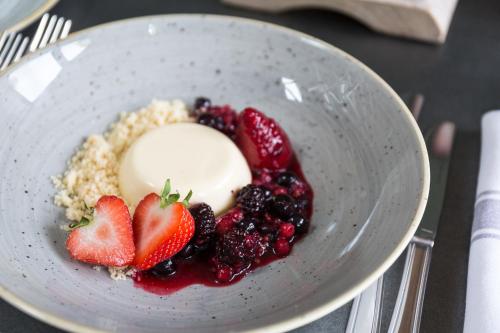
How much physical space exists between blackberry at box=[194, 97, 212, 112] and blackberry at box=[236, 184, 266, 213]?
37 cm

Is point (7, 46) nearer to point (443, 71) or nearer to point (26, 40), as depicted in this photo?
point (26, 40)

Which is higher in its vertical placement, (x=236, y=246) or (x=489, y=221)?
(x=236, y=246)

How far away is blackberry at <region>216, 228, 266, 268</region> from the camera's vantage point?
1.46 metres

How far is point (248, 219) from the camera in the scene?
1583 millimetres

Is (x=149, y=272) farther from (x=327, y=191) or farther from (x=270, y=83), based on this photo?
(x=270, y=83)

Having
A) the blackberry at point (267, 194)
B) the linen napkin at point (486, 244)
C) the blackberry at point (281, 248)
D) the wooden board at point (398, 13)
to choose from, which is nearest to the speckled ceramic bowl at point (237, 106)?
the blackberry at point (281, 248)

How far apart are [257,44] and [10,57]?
80cm

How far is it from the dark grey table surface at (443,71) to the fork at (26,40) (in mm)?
153

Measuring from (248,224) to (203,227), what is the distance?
121mm

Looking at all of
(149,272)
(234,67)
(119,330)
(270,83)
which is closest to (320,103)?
(270,83)

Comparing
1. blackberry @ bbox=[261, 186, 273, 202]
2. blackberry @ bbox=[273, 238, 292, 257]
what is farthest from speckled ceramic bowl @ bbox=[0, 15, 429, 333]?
blackberry @ bbox=[261, 186, 273, 202]

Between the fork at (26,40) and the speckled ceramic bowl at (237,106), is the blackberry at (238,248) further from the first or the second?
the fork at (26,40)

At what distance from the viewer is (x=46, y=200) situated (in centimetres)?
161

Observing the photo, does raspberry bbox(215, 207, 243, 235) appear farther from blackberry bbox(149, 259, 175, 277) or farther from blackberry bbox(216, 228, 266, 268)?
blackberry bbox(149, 259, 175, 277)
